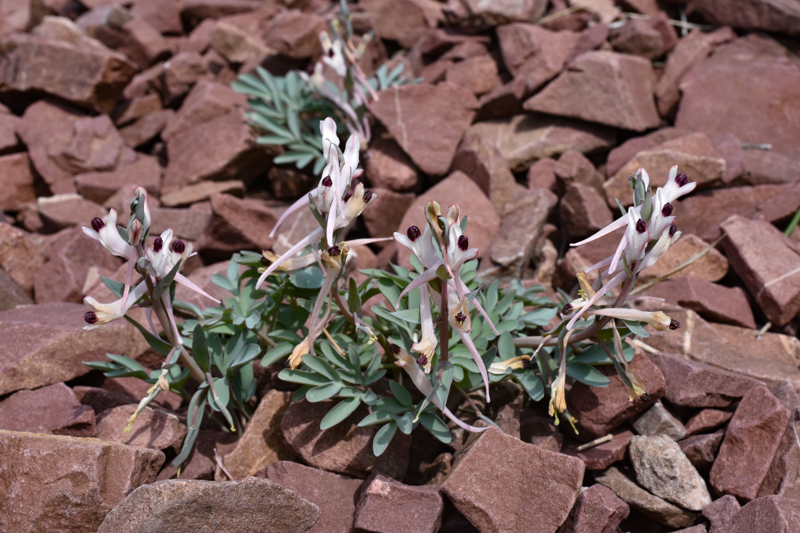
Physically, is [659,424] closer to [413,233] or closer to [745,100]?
[413,233]

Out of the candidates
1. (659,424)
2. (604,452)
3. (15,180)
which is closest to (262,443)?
(604,452)

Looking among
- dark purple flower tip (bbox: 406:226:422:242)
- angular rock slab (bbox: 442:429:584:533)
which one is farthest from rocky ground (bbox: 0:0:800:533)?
dark purple flower tip (bbox: 406:226:422:242)

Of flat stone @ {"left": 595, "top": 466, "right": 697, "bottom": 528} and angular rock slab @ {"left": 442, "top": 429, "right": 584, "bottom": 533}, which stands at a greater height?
angular rock slab @ {"left": 442, "top": 429, "right": 584, "bottom": 533}

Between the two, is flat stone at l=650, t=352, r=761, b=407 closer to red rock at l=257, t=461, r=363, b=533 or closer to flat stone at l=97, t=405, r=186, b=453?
red rock at l=257, t=461, r=363, b=533

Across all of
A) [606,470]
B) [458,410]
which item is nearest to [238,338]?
[458,410]

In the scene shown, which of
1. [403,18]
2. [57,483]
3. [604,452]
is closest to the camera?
[57,483]

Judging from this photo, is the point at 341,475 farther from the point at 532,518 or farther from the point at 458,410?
the point at 532,518

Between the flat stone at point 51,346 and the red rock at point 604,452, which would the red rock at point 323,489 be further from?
the flat stone at point 51,346

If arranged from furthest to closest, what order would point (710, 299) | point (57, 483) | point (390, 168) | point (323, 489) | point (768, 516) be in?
point (390, 168) < point (710, 299) < point (323, 489) < point (57, 483) < point (768, 516)
